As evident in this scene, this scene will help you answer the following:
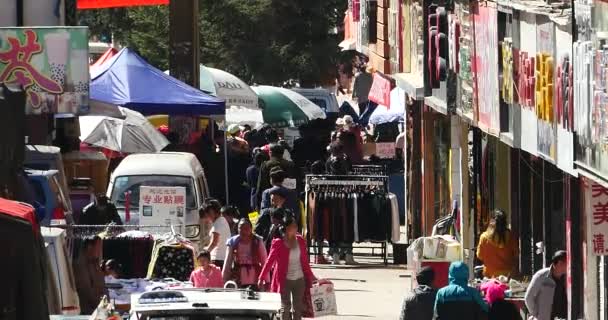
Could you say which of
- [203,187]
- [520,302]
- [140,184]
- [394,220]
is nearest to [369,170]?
[394,220]

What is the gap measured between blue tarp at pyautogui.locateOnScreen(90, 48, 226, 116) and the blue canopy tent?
55.8 feet

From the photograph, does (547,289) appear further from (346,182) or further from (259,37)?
(259,37)

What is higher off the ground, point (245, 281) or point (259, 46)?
point (259, 46)

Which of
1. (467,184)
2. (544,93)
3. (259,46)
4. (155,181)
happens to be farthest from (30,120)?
(259,46)

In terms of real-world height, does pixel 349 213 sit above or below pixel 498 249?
above

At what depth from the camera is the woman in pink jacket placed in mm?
18062

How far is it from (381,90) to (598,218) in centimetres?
2179

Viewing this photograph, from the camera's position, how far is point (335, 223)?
25.6 metres

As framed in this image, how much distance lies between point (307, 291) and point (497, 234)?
2434 mm

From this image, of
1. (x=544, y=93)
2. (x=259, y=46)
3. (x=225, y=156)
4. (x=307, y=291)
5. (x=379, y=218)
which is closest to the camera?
(x=544, y=93)

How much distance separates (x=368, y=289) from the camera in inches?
917

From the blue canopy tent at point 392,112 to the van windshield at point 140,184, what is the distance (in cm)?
1954

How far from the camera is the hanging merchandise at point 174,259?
1739 cm

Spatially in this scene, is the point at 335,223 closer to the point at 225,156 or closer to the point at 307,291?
the point at 225,156
